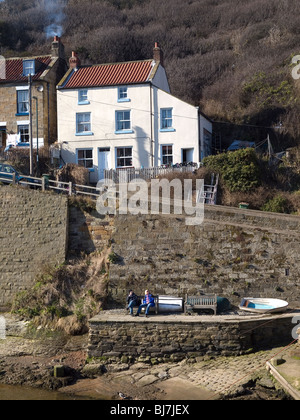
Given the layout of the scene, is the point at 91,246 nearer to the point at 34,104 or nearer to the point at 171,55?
the point at 34,104

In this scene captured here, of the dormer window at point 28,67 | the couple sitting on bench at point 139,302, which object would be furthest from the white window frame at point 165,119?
the couple sitting on bench at point 139,302

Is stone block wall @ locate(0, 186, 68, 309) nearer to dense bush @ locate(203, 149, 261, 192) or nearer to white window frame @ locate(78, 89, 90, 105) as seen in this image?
dense bush @ locate(203, 149, 261, 192)

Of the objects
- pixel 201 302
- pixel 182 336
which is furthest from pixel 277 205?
pixel 182 336

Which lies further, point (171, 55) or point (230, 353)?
point (171, 55)

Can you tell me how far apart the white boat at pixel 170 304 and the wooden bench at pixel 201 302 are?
0.22 meters

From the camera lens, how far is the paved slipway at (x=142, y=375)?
13734mm

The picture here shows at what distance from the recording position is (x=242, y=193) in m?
22.4

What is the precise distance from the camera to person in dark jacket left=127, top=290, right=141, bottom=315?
16.9m

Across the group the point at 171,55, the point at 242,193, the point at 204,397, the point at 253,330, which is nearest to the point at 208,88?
the point at 171,55

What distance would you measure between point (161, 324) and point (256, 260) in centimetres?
420

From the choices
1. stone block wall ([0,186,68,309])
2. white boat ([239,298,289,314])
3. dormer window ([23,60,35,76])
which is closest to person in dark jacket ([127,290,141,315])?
white boat ([239,298,289,314])

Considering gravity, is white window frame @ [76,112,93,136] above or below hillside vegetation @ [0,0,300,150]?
below

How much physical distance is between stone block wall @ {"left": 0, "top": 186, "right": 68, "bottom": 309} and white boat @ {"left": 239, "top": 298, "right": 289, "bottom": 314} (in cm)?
662

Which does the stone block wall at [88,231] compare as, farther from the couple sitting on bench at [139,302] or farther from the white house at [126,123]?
the white house at [126,123]
